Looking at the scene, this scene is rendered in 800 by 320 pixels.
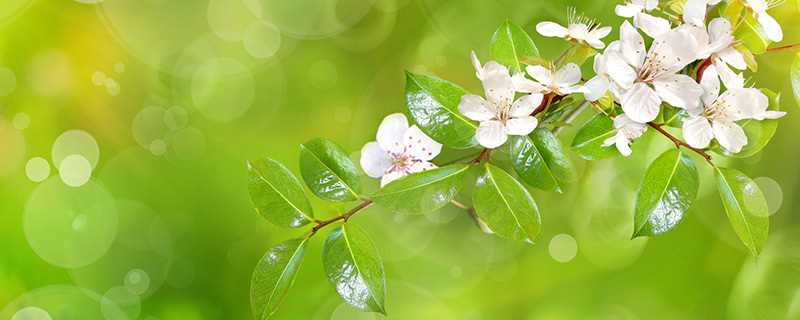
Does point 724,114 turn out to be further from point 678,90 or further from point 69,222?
point 69,222

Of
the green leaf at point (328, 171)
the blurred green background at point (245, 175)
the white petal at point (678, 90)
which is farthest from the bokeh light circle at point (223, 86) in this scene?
the white petal at point (678, 90)

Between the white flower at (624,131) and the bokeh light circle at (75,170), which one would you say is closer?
the white flower at (624,131)

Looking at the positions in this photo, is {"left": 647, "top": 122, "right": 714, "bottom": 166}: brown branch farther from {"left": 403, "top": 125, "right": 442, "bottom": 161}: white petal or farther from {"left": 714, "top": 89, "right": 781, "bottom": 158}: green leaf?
{"left": 403, "top": 125, "right": 442, "bottom": 161}: white petal

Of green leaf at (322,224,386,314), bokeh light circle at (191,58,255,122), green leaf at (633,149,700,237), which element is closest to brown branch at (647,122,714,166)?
green leaf at (633,149,700,237)

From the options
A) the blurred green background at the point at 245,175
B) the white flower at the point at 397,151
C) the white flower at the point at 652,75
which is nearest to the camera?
the white flower at the point at 652,75

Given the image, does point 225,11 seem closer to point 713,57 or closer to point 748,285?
point 713,57

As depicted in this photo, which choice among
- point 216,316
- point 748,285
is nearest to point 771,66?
point 748,285

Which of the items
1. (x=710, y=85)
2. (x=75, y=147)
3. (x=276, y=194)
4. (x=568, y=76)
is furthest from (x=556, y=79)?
(x=75, y=147)

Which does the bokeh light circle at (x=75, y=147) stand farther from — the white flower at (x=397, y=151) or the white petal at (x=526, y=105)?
the white petal at (x=526, y=105)
